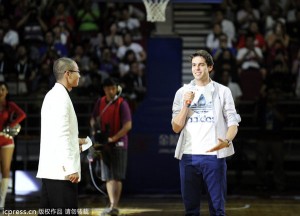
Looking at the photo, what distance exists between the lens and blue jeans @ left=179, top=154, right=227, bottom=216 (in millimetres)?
6801

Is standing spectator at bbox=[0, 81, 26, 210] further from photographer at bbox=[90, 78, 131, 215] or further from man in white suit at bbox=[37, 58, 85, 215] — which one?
man in white suit at bbox=[37, 58, 85, 215]

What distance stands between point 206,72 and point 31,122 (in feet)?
26.6

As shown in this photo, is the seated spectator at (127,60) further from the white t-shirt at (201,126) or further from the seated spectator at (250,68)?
the white t-shirt at (201,126)

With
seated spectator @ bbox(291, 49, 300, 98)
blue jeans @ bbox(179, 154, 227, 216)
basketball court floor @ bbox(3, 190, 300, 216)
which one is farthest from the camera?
seated spectator @ bbox(291, 49, 300, 98)

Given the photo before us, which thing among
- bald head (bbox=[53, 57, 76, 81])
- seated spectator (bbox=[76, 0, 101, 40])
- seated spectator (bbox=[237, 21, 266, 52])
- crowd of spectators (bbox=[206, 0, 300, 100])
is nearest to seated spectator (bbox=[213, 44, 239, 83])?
crowd of spectators (bbox=[206, 0, 300, 100])

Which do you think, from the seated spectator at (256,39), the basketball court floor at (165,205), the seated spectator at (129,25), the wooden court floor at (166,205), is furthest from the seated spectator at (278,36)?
the wooden court floor at (166,205)

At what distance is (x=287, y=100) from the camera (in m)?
14.4

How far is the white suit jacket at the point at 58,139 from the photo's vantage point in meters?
6.46

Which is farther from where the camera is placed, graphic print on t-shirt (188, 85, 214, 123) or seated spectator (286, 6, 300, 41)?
seated spectator (286, 6, 300, 41)

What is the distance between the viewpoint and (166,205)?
11.1 m

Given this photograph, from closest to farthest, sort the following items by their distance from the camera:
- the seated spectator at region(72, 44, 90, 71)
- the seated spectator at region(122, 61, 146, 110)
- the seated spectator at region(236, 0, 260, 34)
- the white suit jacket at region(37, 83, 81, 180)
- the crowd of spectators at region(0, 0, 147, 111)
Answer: the white suit jacket at region(37, 83, 81, 180) → the seated spectator at region(122, 61, 146, 110) → the crowd of spectators at region(0, 0, 147, 111) → the seated spectator at region(72, 44, 90, 71) → the seated spectator at region(236, 0, 260, 34)

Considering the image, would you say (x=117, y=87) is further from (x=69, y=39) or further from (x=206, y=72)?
Result: (x=69, y=39)

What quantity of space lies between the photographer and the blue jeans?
3.35 meters

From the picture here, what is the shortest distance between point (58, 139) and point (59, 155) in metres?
0.15
